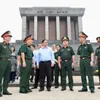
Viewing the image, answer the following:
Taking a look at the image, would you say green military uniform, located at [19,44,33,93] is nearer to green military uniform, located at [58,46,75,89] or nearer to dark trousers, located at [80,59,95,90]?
green military uniform, located at [58,46,75,89]

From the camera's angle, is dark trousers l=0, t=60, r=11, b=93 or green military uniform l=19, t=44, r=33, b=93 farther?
green military uniform l=19, t=44, r=33, b=93

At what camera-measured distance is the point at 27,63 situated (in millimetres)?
6484

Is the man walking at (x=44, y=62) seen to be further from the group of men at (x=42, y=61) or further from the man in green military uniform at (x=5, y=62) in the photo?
the man in green military uniform at (x=5, y=62)

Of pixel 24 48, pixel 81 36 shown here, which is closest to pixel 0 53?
pixel 24 48

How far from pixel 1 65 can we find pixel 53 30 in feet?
77.9

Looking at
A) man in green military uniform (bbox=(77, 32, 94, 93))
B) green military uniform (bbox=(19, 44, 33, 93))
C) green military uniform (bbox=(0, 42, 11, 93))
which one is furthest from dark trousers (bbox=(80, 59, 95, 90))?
green military uniform (bbox=(0, 42, 11, 93))

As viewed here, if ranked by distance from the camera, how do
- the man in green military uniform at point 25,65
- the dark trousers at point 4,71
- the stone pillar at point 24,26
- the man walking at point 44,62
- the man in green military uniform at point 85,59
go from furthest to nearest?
the stone pillar at point 24,26
the man walking at point 44,62
the man in green military uniform at point 85,59
the man in green military uniform at point 25,65
the dark trousers at point 4,71

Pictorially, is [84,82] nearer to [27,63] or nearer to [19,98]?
[27,63]

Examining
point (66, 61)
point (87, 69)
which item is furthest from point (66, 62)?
point (87, 69)

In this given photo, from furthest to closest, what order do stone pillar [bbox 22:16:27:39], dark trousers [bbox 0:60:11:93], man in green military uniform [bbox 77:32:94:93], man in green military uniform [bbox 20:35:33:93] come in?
1. stone pillar [bbox 22:16:27:39]
2. man in green military uniform [bbox 77:32:94:93]
3. man in green military uniform [bbox 20:35:33:93]
4. dark trousers [bbox 0:60:11:93]

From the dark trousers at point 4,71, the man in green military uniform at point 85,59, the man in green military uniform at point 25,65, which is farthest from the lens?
the man in green military uniform at point 85,59

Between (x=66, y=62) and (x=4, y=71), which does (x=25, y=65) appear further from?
(x=66, y=62)

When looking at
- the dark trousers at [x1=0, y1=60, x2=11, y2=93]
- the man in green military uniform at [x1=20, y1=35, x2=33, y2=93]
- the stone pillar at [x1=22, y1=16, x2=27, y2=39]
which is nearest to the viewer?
the dark trousers at [x1=0, y1=60, x2=11, y2=93]

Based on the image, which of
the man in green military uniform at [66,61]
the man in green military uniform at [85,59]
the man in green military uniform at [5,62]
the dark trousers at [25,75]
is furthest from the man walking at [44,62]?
the man in green military uniform at [5,62]
